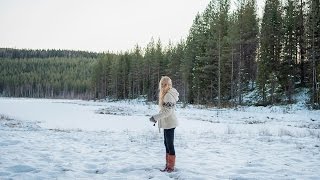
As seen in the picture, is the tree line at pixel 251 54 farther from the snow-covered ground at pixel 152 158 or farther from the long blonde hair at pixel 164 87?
the long blonde hair at pixel 164 87

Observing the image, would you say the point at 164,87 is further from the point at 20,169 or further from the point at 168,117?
the point at 20,169

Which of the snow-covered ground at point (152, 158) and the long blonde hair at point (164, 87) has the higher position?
the long blonde hair at point (164, 87)

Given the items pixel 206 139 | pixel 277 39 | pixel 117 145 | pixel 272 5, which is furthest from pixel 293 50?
pixel 117 145

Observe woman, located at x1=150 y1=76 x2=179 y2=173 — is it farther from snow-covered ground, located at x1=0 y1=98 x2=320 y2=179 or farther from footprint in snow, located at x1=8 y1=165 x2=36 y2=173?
footprint in snow, located at x1=8 y1=165 x2=36 y2=173

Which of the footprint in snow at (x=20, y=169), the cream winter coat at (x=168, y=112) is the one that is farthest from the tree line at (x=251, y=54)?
the footprint in snow at (x=20, y=169)

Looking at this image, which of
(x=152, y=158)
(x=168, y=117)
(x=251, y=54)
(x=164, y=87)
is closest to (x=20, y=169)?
(x=152, y=158)

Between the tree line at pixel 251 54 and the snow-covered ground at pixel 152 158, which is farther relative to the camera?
the tree line at pixel 251 54

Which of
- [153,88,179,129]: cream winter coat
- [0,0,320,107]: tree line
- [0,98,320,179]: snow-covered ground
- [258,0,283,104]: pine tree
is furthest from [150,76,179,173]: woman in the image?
[258,0,283,104]: pine tree

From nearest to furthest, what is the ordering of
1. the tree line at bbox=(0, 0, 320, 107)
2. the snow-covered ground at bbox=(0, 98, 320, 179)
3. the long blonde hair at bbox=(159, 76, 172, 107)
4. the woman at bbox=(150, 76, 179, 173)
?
the snow-covered ground at bbox=(0, 98, 320, 179), the woman at bbox=(150, 76, 179, 173), the long blonde hair at bbox=(159, 76, 172, 107), the tree line at bbox=(0, 0, 320, 107)

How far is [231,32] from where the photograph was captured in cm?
4531

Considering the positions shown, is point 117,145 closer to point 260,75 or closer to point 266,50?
point 260,75

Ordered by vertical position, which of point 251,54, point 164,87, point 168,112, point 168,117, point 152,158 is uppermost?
point 251,54

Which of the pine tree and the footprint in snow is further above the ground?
the pine tree

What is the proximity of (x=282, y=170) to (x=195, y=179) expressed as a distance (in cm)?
235
